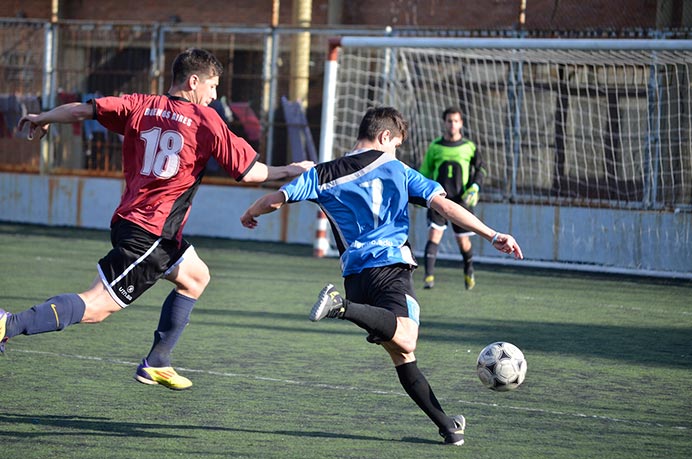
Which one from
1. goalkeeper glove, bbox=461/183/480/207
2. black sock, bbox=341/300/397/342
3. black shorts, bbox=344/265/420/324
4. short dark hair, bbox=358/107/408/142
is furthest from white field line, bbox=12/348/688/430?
goalkeeper glove, bbox=461/183/480/207

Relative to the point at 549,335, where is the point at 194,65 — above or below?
above

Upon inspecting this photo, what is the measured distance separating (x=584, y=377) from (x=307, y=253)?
940 centimetres

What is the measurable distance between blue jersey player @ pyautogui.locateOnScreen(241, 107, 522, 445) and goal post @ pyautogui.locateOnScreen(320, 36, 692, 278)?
8.57 m

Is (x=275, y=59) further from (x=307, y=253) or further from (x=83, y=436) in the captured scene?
(x=83, y=436)

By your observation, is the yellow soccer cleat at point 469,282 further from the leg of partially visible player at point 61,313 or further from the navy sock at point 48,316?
the navy sock at point 48,316

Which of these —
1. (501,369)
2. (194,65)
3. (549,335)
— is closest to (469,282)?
(549,335)

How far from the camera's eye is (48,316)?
5.40m

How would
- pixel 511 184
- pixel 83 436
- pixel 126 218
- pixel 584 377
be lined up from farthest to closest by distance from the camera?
pixel 511 184 → pixel 584 377 → pixel 126 218 → pixel 83 436

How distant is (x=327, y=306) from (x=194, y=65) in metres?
1.73

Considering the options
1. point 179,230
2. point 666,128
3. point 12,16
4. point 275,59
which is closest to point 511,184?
point 666,128

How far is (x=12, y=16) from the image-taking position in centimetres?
2470

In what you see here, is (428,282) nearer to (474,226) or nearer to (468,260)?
(468,260)

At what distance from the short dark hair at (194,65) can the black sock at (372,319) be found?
164cm

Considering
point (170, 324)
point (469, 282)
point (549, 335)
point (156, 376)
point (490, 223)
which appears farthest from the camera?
point (490, 223)
